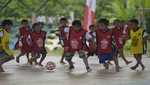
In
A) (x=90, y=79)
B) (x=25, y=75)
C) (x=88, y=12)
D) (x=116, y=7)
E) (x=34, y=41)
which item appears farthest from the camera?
(x=116, y=7)

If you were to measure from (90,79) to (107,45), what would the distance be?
233cm

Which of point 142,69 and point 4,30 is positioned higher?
point 4,30

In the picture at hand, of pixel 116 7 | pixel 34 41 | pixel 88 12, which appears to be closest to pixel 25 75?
pixel 34 41

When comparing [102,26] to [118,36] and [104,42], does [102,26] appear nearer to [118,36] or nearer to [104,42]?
[104,42]

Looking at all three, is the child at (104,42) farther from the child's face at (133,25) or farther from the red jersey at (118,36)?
the red jersey at (118,36)

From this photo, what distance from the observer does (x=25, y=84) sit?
10.3 meters

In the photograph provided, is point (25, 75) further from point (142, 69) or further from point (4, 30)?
point (142, 69)

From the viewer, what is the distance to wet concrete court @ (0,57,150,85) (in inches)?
419

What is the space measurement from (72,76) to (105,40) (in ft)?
6.33

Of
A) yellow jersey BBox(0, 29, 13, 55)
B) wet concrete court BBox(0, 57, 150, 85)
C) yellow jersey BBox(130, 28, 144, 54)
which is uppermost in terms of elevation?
yellow jersey BBox(0, 29, 13, 55)

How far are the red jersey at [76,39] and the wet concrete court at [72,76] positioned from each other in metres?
0.70

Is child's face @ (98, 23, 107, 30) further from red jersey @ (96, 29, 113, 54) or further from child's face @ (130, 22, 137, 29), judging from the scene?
child's face @ (130, 22, 137, 29)

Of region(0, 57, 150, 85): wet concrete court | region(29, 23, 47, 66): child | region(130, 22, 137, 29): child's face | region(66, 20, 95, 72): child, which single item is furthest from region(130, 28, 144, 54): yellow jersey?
region(29, 23, 47, 66): child

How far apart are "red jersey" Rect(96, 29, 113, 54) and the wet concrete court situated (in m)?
0.61
